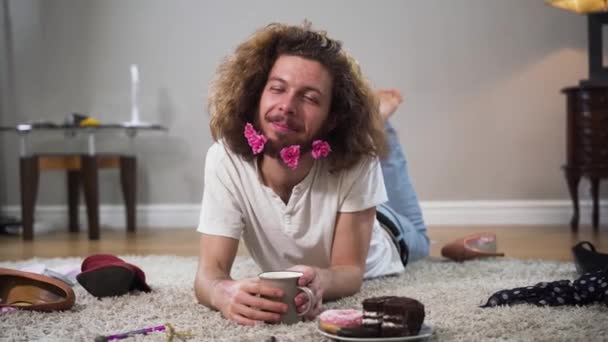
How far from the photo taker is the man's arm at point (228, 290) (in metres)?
1.26

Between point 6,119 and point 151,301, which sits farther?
point 6,119

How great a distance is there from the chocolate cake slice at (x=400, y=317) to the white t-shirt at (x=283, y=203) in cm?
47

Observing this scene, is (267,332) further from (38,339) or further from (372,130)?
(372,130)

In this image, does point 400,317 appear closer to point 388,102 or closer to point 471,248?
point 471,248

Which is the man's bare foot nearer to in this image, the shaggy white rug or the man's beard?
the shaggy white rug

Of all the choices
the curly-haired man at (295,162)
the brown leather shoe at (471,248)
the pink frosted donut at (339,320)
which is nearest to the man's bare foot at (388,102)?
the brown leather shoe at (471,248)

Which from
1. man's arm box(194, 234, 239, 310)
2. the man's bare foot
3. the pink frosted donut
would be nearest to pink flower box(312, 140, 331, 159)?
man's arm box(194, 234, 239, 310)

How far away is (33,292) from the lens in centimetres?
155

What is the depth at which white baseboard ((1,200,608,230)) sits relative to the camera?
393 centimetres

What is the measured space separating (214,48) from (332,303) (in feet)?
8.99

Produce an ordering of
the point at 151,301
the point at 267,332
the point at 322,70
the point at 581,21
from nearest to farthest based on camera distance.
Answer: the point at 267,332
the point at 322,70
the point at 151,301
the point at 581,21

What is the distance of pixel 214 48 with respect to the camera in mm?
4047

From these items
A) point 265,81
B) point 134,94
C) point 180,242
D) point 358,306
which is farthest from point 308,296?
point 134,94

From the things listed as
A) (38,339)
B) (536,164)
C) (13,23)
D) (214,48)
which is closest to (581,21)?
(536,164)
